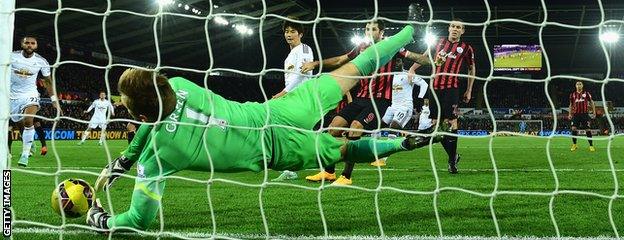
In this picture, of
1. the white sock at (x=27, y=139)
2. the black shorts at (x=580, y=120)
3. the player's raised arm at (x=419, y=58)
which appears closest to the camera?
the player's raised arm at (x=419, y=58)

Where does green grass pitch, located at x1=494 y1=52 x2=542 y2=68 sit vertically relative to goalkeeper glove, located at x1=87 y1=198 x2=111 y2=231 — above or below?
above

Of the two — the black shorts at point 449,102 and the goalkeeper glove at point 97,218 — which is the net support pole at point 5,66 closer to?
the goalkeeper glove at point 97,218

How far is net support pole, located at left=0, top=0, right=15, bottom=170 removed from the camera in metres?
3.11

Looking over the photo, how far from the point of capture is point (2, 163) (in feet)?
10.3

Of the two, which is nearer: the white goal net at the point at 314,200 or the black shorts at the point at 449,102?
the white goal net at the point at 314,200

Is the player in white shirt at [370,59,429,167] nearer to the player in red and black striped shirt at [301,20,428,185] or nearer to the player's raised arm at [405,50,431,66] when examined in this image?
the player in red and black striped shirt at [301,20,428,185]

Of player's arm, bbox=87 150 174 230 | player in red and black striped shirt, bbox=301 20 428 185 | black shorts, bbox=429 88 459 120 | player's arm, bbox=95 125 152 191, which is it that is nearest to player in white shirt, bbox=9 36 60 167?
player in red and black striped shirt, bbox=301 20 428 185

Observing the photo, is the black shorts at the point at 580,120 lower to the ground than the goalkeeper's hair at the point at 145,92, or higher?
lower

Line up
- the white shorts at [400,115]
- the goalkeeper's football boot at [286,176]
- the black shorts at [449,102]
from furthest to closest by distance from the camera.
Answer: the white shorts at [400,115]
the black shorts at [449,102]
the goalkeeper's football boot at [286,176]

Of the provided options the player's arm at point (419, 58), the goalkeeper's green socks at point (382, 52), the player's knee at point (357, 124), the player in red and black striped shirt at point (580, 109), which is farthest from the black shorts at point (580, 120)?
the goalkeeper's green socks at point (382, 52)

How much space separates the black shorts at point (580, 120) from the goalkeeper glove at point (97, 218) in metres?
12.3

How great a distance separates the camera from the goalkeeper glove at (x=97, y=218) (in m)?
A: 3.42

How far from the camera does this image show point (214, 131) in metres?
3.22

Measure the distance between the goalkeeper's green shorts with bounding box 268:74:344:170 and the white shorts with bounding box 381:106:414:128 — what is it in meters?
→ 6.18
